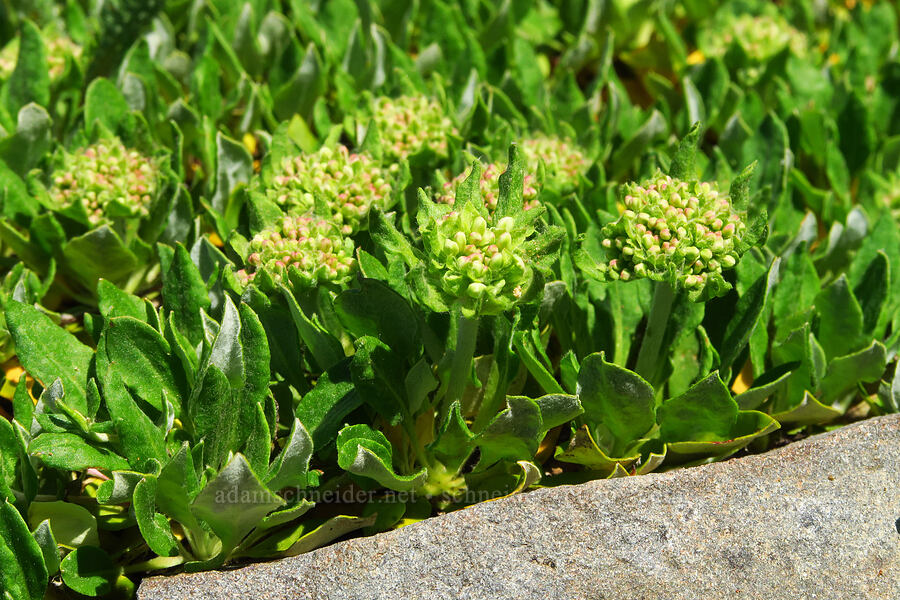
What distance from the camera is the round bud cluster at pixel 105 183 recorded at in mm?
3051

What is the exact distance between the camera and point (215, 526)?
7.82ft

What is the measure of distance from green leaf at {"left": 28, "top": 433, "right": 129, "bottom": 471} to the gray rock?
1.05ft

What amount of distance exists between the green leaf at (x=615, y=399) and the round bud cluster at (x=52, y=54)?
2.42m

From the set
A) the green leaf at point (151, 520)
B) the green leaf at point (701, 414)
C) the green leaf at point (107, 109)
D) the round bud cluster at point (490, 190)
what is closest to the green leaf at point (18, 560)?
the green leaf at point (151, 520)

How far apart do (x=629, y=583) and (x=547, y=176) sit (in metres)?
1.43

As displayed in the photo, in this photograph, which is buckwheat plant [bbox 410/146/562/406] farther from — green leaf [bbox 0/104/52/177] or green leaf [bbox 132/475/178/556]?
green leaf [bbox 0/104/52/177]

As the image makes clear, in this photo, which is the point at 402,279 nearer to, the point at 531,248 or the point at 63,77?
the point at 531,248

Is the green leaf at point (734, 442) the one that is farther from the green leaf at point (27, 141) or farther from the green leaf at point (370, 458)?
the green leaf at point (27, 141)

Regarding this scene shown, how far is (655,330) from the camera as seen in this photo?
273 centimetres

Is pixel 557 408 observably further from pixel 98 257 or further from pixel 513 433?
pixel 98 257

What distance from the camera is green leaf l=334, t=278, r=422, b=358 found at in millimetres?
2559

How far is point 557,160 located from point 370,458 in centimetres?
143

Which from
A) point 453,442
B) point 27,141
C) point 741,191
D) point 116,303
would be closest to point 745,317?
point 741,191

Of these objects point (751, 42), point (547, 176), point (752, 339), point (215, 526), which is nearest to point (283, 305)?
point (215, 526)
